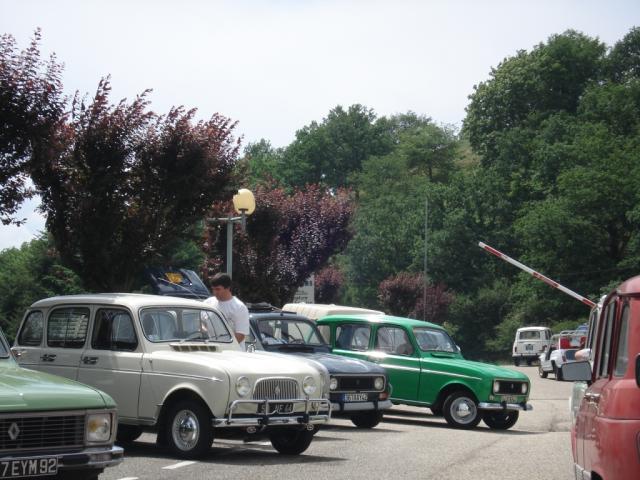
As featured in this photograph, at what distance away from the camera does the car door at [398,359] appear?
19.5 m

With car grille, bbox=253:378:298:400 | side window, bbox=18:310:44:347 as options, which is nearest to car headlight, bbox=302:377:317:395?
car grille, bbox=253:378:298:400

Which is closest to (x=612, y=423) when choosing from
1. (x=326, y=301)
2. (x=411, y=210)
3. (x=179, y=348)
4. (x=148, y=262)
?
(x=179, y=348)

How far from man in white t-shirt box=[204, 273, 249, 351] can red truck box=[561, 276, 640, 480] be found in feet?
23.7

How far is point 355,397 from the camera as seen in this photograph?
16969mm

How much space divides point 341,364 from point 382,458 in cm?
418

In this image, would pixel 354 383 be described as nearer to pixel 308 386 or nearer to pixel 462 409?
pixel 462 409

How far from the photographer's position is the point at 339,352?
20.2 m

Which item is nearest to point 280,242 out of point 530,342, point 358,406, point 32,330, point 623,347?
point 358,406

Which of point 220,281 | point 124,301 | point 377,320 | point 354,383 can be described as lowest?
point 354,383

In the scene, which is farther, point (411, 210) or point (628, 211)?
point (411, 210)

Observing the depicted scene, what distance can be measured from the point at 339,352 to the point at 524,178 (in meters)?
55.7

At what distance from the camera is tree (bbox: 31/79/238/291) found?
822 inches

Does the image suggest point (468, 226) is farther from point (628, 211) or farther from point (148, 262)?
point (148, 262)

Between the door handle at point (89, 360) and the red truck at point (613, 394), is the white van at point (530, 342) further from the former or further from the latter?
the red truck at point (613, 394)
